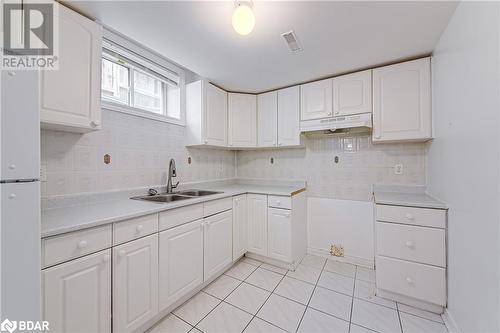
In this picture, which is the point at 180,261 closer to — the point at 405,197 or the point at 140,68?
the point at 140,68

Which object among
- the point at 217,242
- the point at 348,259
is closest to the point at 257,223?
the point at 217,242

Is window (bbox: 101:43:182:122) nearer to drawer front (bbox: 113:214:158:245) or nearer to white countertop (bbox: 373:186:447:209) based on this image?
drawer front (bbox: 113:214:158:245)

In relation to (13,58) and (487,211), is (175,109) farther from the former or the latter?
(487,211)

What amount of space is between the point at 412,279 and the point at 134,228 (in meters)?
2.19

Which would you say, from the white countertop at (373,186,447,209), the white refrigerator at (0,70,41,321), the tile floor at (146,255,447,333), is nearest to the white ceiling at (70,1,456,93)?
the white refrigerator at (0,70,41,321)

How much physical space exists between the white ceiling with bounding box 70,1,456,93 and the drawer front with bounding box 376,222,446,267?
158cm

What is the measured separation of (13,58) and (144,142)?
1.29 meters

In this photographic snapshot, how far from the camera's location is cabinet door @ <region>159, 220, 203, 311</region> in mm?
1449

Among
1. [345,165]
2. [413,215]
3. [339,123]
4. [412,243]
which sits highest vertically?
[339,123]

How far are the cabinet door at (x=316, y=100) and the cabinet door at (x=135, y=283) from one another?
2.08 meters

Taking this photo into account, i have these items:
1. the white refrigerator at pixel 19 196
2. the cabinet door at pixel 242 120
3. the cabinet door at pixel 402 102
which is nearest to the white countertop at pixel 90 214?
the white refrigerator at pixel 19 196

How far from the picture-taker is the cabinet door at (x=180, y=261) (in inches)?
57.1

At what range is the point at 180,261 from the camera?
1.58 metres

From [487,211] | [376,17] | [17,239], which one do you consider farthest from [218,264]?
[376,17]
